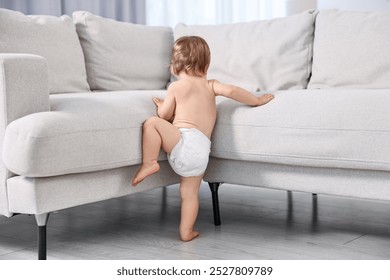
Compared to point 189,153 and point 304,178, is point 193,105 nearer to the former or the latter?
point 189,153

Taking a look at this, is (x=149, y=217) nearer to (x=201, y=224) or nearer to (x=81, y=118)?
(x=201, y=224)

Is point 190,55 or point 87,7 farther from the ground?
point 87,7

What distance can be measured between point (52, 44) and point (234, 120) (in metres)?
0.85

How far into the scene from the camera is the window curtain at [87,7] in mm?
3533

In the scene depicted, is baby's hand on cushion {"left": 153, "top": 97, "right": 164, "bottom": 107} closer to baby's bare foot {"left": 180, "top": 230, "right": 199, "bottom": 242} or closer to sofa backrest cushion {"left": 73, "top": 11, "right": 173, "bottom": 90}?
baby's bare foot {"left": 180, "top": 230, "right": 199, "bottom": 242}

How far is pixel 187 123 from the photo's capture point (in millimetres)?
2002

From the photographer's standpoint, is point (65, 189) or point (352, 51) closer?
point (65, 189)

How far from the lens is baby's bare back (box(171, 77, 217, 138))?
2.00 m

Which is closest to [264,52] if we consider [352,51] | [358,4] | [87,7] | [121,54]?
[352,51]

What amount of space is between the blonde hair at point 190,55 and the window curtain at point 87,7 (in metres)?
1.74

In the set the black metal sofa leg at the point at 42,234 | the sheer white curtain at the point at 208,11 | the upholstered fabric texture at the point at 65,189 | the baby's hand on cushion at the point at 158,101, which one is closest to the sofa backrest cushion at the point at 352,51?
the baby's hand on cushion at the point at 158,101

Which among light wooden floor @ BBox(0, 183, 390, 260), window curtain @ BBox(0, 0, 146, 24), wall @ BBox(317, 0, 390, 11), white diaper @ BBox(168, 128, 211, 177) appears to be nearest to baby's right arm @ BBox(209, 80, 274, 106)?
white diaper @ BBox(168, 128, 211, 177)

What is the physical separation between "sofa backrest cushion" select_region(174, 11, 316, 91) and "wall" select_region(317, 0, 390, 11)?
1663 millimetres

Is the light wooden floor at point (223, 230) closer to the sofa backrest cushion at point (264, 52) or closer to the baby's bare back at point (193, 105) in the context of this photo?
the baby's bare back at point (193, 105)
